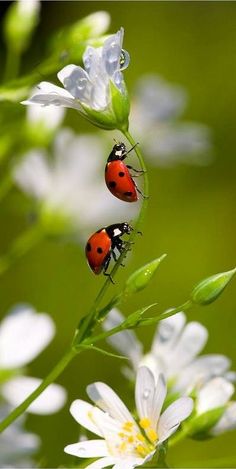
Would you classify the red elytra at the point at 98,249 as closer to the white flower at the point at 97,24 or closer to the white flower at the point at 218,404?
the white flower at the point at 218,404

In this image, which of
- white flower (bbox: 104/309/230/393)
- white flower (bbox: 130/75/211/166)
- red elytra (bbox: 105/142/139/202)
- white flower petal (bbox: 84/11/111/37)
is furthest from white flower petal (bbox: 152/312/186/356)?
white flower (bbox: 130/75/211/166)

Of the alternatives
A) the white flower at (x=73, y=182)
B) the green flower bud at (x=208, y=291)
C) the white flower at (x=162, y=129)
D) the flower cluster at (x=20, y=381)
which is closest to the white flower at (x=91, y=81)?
the green flower bud at (x=208, y=291)

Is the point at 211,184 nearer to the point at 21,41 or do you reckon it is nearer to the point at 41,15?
the point at 41,15

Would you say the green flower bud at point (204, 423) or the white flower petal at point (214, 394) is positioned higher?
the white flower petal at point (214, 394)

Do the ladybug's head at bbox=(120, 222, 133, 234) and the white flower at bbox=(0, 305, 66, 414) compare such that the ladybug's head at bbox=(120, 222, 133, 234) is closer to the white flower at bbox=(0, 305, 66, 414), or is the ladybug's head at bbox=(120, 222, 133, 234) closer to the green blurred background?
the white flower at bbox=(0, 305, 66, 414)

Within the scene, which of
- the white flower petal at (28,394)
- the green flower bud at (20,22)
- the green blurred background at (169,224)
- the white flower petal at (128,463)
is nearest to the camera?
the white flower petal at (128,463)

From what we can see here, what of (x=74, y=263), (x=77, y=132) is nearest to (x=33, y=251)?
(x=74, y=263)
